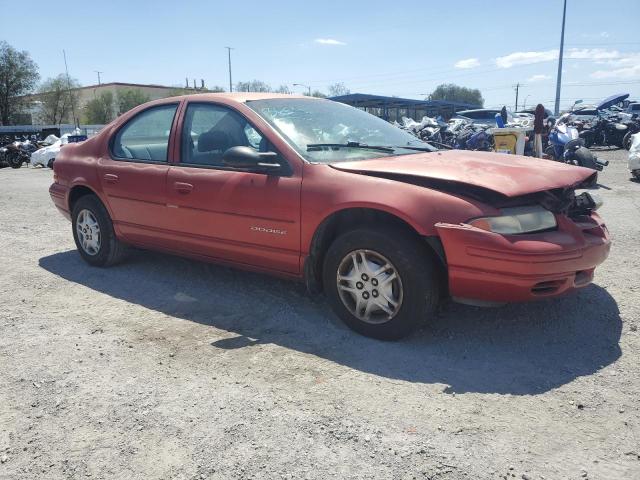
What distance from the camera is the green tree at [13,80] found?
61.6 metres

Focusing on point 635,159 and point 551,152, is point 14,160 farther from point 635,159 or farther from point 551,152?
point 635,159

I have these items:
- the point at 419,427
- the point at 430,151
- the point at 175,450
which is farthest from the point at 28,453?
the point at 430,151

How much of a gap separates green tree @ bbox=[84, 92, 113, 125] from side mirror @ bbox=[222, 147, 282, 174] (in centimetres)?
7586

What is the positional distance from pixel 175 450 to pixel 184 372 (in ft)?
2.45

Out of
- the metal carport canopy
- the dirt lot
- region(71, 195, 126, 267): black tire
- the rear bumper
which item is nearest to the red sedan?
region(71, 195, 126, 267): black tire

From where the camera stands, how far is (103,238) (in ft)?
16.5

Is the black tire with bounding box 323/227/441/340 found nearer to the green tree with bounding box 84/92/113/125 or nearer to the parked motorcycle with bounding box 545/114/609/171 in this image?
the parked motorcycle with bounding box 545/114/609/171

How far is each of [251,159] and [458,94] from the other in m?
98.4

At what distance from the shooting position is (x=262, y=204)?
367cm

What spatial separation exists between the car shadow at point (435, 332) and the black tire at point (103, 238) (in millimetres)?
352

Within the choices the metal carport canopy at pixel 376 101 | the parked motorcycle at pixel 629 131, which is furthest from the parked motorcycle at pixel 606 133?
the metal carport canopy at pixel 376 101

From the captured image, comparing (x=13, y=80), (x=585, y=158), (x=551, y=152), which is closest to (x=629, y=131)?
(x=551, y=152)

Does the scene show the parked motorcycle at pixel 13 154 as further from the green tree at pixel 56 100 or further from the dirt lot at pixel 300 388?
the green tree at pixel 56 100

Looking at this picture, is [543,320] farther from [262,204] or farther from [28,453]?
[28,453]
